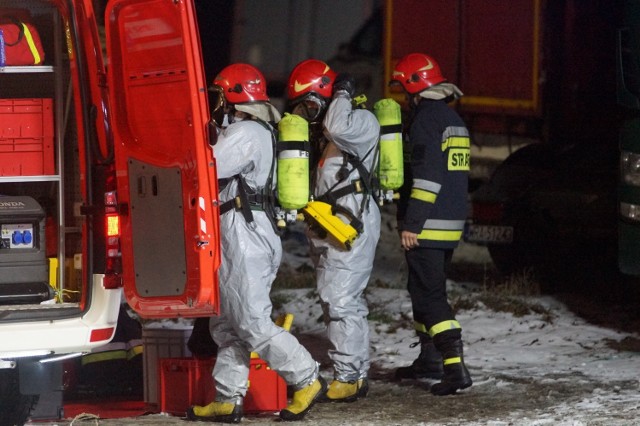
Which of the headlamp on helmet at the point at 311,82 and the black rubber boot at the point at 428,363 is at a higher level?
the headlamp on helmet at the point at 311,82

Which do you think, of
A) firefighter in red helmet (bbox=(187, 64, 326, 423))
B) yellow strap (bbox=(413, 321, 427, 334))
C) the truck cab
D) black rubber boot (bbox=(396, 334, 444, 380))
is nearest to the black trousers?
yellow strap (bbox=(413, 321, 427, 334))

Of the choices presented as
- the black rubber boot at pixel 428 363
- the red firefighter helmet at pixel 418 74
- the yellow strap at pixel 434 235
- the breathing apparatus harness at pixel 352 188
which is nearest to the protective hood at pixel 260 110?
the breathing apparatus harness at pixel 352 188

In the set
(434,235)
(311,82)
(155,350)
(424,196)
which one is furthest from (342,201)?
(155,350)

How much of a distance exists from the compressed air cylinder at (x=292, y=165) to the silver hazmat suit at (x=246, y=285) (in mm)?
116

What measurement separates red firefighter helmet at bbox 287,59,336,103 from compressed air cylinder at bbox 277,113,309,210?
499mm

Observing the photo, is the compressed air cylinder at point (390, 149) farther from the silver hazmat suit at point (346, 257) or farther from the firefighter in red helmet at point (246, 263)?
the firefighter in red helmet at point (246, 263)

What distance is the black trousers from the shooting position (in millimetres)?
7875

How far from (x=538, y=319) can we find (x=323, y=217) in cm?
316

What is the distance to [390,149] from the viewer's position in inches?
306

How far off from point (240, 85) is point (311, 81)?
0.70m

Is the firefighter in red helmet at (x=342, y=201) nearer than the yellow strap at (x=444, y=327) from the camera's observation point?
Yes

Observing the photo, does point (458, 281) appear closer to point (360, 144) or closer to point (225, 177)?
point (360, 144)

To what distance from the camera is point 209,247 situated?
20.4ft

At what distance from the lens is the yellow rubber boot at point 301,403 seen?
6996 mm
